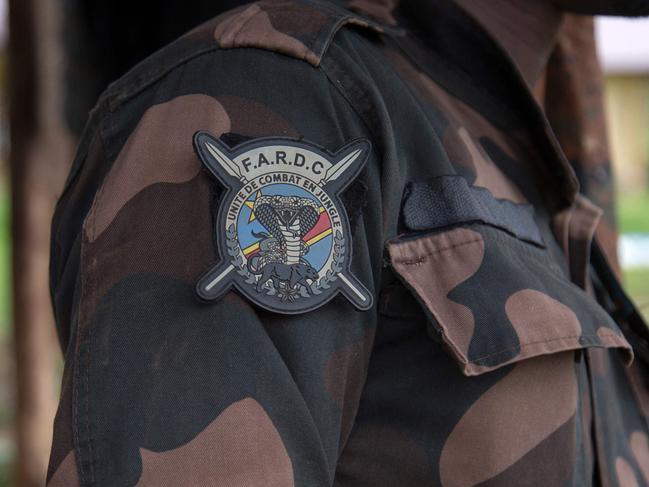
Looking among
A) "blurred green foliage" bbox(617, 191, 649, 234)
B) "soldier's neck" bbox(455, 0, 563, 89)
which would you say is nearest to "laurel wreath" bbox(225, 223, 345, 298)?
"soldier's neck" bbox(455, 0, 563, 89)

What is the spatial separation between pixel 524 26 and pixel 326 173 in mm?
487

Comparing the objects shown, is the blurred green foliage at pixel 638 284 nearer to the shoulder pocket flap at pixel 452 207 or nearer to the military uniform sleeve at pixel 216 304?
the shoulder pocket flap at pixel 452 207

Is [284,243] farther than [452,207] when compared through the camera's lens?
No

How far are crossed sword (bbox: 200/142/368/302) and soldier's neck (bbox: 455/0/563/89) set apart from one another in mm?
371

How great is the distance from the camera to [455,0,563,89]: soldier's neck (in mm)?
1052

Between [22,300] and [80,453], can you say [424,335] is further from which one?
[22,300]

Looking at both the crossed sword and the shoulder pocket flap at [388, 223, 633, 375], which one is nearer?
the crossed sword

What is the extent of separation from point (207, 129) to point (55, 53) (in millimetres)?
1653

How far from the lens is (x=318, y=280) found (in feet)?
2.35

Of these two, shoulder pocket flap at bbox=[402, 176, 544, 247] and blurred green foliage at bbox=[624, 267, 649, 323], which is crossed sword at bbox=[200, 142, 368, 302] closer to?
shoulder pocket flap at bbox=[402, 176, 544, 247]

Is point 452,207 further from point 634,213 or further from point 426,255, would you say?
point 634,213

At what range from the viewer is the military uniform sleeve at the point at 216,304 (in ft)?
2.20

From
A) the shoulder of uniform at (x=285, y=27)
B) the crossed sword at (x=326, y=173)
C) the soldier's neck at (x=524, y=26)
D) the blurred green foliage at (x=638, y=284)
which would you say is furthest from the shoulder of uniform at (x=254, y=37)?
the blurred green foliage at (x=638, y=284)

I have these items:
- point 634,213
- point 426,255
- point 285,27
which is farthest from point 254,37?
point 634,213
